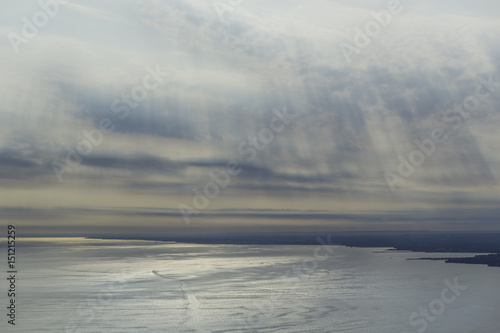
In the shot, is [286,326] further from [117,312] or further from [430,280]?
[430,280]

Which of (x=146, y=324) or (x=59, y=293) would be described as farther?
(x=59, y=293)

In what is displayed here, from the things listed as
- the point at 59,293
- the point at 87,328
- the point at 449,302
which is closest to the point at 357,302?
the point at 449,302

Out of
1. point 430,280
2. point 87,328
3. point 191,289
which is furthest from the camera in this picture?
point 430,280

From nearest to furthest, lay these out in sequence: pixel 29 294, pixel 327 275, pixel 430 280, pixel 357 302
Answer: pixel 357 302 < pixel 29 294 < pixel 430 280 < pixel 327 275

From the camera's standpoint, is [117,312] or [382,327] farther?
[117,312]

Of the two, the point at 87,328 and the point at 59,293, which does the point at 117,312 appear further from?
the point at 59,293

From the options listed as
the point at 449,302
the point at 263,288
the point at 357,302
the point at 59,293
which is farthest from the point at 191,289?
the point at 449,302

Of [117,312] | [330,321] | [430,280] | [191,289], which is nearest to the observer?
[330,321]

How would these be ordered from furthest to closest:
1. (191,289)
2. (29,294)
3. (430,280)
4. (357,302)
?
(430,280) < (191,289) < (29,294) < (357,302)
